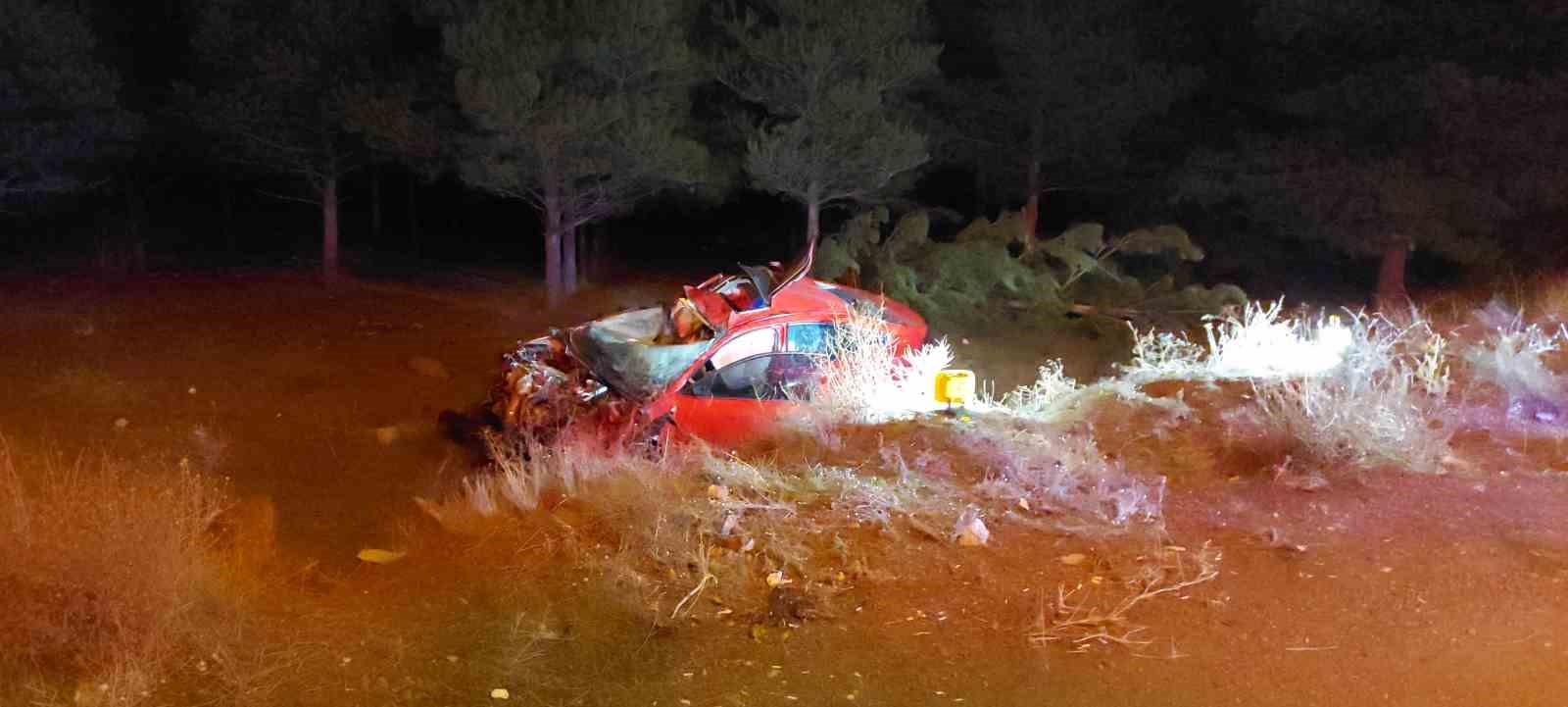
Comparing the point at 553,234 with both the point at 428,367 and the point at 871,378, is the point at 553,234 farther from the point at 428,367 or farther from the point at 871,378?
the point at 871,378

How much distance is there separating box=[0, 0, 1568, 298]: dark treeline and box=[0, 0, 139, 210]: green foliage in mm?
46

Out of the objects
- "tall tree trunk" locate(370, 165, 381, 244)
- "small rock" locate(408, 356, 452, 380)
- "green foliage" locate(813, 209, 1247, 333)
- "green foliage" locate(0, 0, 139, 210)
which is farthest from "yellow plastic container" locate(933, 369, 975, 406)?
"tall tree trunk" locate(370, 165, 381, 244)

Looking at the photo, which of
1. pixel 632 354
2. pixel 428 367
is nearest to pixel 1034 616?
pixel 632 354

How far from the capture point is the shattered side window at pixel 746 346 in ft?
27.9

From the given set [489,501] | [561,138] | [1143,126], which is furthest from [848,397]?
[1143,126]

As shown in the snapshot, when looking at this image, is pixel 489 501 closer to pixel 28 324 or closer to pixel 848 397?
pixel 848 397

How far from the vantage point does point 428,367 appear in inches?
498

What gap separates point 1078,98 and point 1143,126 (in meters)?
2.14

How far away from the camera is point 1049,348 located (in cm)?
1375

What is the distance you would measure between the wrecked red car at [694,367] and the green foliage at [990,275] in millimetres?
4356

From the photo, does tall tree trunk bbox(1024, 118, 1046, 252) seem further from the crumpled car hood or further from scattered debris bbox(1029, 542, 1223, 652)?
scattered debris bbox(1029, 542, 1223, 652)

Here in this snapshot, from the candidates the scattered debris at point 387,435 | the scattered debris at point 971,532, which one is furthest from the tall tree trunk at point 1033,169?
the scattered debris at point 971,532

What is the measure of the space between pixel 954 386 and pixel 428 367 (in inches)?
267

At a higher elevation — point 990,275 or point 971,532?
point 990,275
